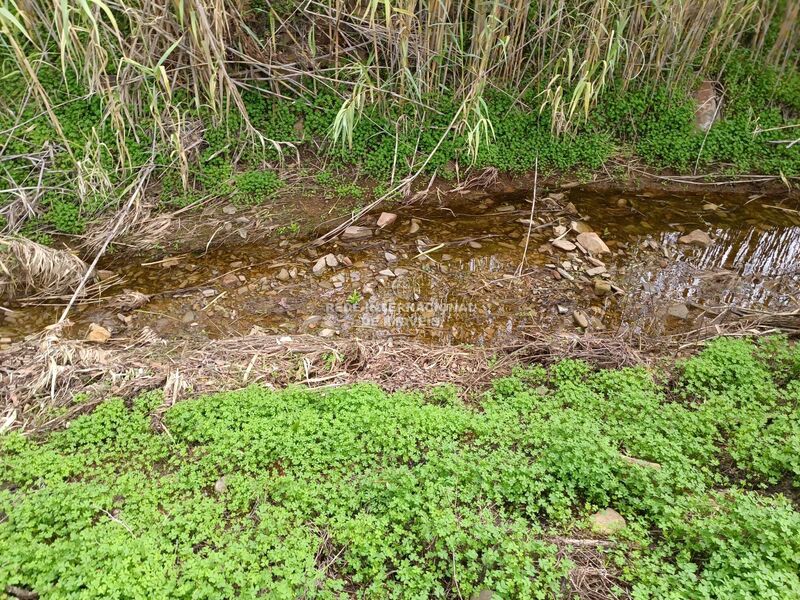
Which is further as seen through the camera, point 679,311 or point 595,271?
point 595,271

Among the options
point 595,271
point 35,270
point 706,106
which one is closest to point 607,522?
point 595,271

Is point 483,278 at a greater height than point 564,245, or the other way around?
point 564,245

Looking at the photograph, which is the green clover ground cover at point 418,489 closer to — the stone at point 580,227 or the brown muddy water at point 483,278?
the brown muddy water at point 483,278

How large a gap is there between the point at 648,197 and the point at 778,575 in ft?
12.8

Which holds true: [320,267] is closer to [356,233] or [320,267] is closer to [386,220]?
[356,233]

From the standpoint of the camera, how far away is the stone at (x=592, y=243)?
459 centimetres

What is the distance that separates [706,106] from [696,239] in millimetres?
1575

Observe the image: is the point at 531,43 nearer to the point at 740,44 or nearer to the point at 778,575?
the point at 740,44

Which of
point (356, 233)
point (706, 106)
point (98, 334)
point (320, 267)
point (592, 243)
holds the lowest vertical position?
point (98, 334)

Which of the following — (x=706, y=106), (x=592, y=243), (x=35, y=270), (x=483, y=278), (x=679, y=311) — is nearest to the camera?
(x=35, y=270)

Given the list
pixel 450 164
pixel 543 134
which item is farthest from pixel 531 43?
pixel 450 164

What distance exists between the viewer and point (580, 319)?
12.9 feet

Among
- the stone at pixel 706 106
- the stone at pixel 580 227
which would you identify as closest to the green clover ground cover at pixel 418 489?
the stone at pixel 580 227

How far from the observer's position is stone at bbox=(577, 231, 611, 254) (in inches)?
181
